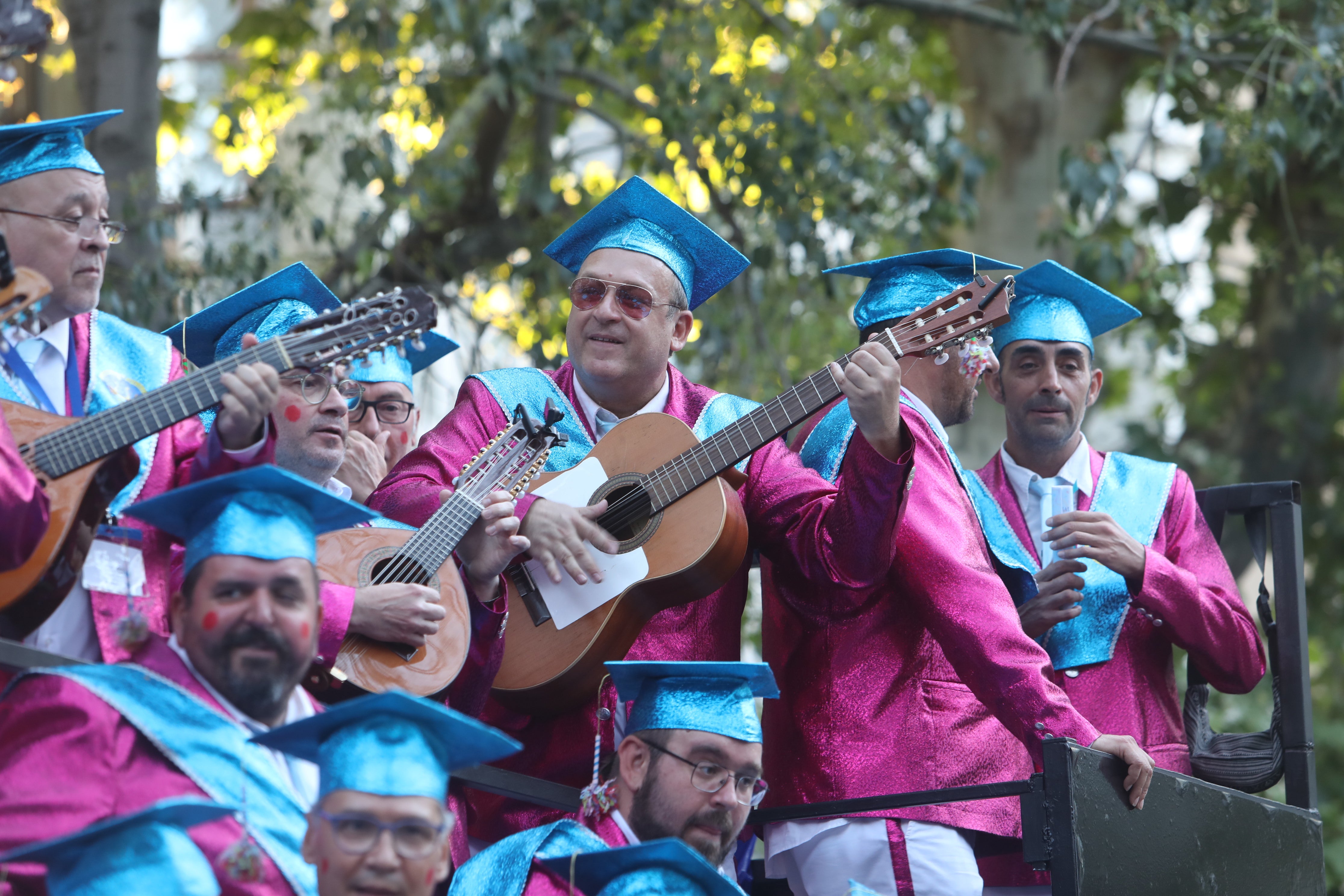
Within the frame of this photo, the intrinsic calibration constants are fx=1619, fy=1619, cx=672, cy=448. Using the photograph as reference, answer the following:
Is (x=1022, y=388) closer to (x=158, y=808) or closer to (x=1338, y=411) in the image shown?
(x=158, y=808)

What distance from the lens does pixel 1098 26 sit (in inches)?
347

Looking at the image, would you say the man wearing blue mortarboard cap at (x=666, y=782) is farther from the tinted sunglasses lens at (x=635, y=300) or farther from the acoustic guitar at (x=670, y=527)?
the tinted sunglasses lens at (x=635, y=300)

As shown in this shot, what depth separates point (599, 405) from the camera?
4.70 metres

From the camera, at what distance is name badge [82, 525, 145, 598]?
11.4 feet

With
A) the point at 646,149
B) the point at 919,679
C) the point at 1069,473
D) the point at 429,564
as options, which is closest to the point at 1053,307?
the point at 1069,473

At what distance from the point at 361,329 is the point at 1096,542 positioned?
223 cm

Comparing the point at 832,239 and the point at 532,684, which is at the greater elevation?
the point at 832,239

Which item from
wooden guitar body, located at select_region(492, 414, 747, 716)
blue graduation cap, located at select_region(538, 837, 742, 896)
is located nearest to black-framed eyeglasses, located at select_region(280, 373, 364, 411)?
wooden guitar body, located at select_region(492, 414, 747, 716)

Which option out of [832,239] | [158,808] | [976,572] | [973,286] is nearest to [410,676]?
[158,808]

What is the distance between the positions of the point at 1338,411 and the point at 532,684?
7753 millimetres

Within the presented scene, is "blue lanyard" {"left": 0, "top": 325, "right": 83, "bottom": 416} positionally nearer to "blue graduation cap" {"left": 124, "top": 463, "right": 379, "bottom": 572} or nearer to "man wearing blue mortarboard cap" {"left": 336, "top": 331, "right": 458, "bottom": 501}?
"blue graduation cap" {"left": 124, "top": 463, "right": 379, "bottom": 572}


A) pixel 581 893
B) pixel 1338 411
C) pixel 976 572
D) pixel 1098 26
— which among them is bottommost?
pixel 581 893

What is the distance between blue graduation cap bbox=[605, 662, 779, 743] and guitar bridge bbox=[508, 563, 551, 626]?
522 millimetres

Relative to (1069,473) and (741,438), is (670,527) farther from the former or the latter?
(1069,473)
